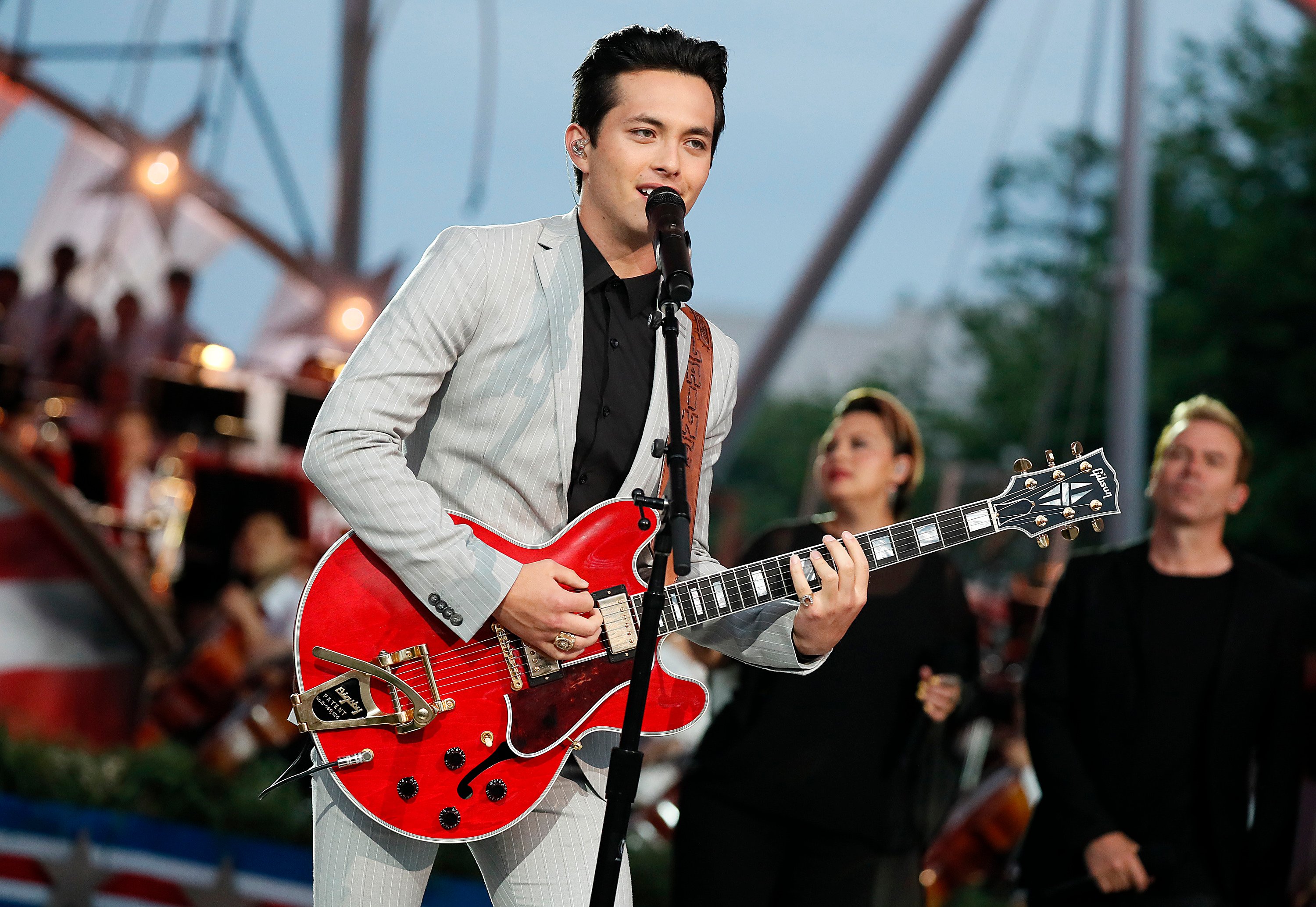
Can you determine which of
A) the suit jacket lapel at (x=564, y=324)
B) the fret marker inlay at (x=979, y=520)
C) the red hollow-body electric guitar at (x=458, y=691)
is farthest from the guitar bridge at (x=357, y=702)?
the fret marker inlay at (x=979, y=520)

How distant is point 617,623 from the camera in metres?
2.49

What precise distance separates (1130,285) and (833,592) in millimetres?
9543

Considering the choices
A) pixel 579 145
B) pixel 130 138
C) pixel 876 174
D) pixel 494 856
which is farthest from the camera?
pixel 876 174

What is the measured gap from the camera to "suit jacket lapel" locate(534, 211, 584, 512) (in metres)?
2.46

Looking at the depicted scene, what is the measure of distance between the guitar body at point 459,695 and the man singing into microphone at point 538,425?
0.20 feet

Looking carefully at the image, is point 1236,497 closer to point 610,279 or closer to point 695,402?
point 695,402

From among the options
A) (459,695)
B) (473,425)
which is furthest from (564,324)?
(459,695)

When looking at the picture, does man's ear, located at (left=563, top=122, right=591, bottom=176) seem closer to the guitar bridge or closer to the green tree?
the guitar bridge

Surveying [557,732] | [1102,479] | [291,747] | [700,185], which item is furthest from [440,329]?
[291,747]

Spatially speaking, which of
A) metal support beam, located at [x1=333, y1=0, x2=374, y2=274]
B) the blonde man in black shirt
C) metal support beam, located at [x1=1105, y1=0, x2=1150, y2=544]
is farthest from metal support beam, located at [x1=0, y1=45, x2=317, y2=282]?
the blonde man in black shirt

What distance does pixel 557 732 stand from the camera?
2.45m

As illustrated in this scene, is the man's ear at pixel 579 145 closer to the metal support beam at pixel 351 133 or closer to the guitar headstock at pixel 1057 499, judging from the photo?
the guitar headstock at pixel 1057 499

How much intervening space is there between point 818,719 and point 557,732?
1462 millimetres

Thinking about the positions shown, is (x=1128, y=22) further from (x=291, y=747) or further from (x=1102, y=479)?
(x=1102, y=479)
